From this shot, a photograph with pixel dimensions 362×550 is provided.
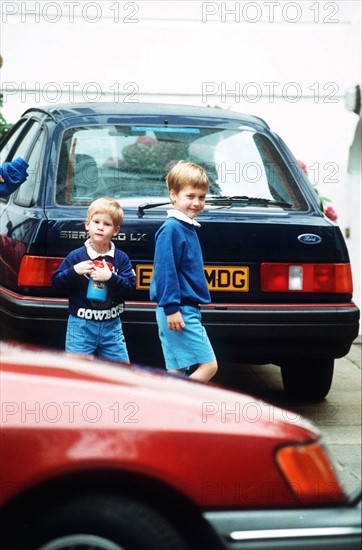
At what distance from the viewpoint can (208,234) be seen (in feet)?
19.7

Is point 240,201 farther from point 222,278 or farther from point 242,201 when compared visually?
point 222,278

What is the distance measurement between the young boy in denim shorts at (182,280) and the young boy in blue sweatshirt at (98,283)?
0.20 m

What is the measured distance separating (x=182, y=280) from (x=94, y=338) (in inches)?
20.1

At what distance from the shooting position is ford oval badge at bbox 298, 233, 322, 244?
6090 millimetres

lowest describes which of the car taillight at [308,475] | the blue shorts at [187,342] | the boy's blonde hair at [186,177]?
the car taillight at [308,475]

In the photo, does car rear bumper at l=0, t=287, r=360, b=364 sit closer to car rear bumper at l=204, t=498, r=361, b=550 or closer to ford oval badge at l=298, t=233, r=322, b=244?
ford oval badge at l=298, t=233, r=322, b=244

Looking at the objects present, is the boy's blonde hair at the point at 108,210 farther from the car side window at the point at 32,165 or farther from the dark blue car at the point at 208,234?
the car side window at the point at 32,165

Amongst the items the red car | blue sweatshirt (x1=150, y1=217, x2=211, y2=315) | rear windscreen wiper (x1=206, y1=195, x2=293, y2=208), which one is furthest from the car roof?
the red car

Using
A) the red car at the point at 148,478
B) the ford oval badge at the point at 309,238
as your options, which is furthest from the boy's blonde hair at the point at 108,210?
the red car at the point at 148,478

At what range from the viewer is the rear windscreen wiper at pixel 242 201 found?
636 cm

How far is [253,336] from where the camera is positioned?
6.09 meters

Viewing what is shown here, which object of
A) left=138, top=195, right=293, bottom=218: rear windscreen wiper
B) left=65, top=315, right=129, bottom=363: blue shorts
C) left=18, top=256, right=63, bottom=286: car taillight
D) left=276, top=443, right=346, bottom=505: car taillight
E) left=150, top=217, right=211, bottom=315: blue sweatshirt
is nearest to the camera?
left=276, top=443, right=346, bottom=505: car taillight

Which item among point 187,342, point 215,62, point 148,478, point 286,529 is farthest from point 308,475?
point 215,62

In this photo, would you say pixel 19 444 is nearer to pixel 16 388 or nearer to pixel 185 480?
pixel 16 388
